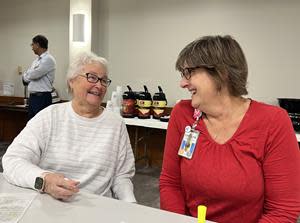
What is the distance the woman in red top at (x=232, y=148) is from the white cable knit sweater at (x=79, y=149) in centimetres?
40

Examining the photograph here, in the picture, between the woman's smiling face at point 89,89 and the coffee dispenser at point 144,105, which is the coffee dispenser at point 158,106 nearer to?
the coffee dispenser at point 144,105

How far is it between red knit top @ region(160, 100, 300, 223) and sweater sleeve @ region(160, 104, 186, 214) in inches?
3.5

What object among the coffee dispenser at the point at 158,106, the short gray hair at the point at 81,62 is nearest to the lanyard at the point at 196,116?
the short gray hair at the point at 81,62

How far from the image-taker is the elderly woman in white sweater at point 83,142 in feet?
5.34

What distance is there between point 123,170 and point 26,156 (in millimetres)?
466

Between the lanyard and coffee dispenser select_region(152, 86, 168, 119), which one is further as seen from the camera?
coffee dispenser select_region(152, 86, 168, 119)

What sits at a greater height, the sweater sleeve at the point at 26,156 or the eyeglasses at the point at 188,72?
the eyeglasses at the point at 188,72

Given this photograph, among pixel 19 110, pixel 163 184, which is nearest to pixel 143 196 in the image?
pixel 163 184

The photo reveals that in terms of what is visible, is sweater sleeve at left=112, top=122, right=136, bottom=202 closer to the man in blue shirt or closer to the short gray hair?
the short gray hair

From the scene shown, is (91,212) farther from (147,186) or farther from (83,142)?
(147,186)

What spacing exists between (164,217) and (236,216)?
310mm

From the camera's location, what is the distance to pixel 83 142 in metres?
1.68

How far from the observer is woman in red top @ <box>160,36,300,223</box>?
1.28 meters

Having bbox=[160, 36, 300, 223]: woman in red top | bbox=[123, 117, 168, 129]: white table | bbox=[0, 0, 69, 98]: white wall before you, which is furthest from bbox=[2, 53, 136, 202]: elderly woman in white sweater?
bbox=[0, 0, 69, 98]: white wall
